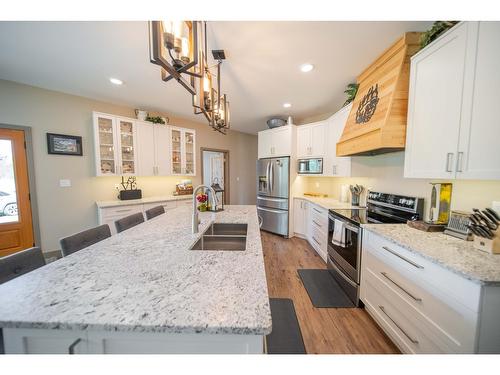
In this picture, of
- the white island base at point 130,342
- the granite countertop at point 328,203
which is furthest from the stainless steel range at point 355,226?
the white island base at point 130,342

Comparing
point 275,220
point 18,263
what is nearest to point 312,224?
point 275,220

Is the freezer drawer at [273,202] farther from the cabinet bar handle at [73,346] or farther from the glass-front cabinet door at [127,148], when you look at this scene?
the cabinet bar handle at [73,346]

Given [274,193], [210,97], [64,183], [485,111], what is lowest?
[274,193]

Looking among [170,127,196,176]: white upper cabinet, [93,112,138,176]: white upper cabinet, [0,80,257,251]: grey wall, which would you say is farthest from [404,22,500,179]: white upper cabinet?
[0,80,257,251]: grey wall

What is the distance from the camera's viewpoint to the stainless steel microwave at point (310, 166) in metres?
3.41

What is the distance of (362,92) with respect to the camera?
7.41ft

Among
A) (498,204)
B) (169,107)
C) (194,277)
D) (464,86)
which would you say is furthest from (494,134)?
(169,107)

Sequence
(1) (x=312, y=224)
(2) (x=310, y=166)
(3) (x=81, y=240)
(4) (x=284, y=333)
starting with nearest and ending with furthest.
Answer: (3) (x=81, y=240)
(4) (x=284, y=333)
(1) (x=312, y=224)
(2) (x=310, y=166)

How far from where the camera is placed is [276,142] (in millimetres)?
4000

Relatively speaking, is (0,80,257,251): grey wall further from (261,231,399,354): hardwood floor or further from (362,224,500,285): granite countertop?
(362,224,500,285): granite countertop

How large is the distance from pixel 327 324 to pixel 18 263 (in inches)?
90.1

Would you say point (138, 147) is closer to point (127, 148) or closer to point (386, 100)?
point (127, 148)
